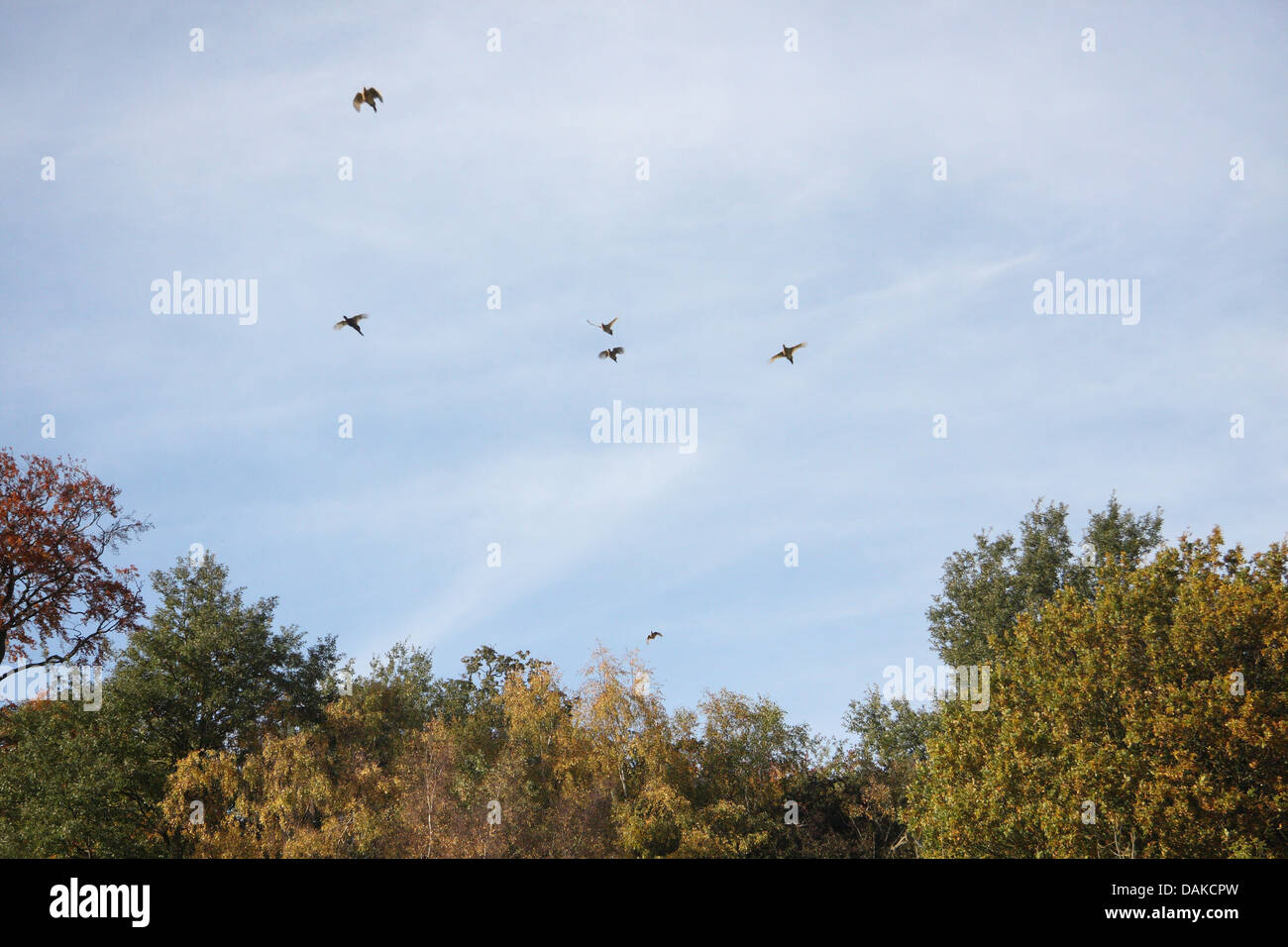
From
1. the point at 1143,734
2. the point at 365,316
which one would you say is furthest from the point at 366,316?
the point at 1143,734

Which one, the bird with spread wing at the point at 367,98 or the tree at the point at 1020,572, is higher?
the bird with spread wing at the point at 367,98

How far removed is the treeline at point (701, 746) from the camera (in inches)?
1224

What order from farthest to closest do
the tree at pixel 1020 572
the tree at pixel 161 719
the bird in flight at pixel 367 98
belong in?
the tree at pixel 1020 572
the tree at pixel 161 719
the bird in flight at pixel 367 98

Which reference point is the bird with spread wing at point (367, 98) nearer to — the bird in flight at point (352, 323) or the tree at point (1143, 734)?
the bird in flight at point (352, 323)

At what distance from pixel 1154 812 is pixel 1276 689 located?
17.3ft

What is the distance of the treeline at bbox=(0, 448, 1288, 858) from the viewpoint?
→ 31094mm

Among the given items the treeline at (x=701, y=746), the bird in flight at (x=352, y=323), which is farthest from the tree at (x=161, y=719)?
the bird in flight at (x=352, y=323)

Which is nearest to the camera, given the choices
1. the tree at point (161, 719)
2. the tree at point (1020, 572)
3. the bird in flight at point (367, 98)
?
the bird in flight at point (367, 98)

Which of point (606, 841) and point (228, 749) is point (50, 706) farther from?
point (606, 841)

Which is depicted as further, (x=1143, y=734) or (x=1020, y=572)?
(x=1020, y=572)

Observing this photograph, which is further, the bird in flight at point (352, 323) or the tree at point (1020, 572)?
the tree at point (1020, 572)

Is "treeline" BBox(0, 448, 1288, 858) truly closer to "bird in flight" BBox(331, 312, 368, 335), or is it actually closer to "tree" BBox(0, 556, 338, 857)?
"tree" BBox(0, 556, 338, 857)

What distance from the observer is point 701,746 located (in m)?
54.6

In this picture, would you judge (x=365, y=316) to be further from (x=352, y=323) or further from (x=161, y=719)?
(x=161, y=719)
